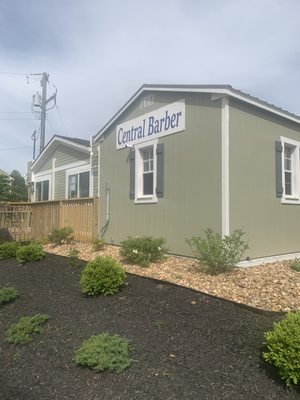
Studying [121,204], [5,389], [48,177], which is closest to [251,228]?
[121,204]

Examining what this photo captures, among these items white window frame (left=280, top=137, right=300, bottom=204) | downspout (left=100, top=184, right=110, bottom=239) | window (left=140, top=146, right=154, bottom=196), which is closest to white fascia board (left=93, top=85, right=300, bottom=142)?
white window frame (left=280, top=137, right=300, bottom=204)

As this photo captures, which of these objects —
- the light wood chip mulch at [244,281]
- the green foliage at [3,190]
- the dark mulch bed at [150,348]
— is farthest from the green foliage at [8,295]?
the green foliage at [3,190]

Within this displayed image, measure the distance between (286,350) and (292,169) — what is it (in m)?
7.02

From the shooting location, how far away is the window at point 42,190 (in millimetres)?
17398

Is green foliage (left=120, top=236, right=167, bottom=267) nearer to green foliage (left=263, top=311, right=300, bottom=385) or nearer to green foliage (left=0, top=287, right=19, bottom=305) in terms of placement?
green foliage (left=0, top=287, right=19, bottom=305)

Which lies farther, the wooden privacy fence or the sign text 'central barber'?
the wooden privacy fence

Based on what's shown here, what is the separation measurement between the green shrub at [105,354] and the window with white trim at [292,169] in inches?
266

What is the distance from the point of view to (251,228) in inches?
310

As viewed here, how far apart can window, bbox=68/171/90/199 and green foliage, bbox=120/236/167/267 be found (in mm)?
6345

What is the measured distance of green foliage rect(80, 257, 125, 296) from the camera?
18.6 ft

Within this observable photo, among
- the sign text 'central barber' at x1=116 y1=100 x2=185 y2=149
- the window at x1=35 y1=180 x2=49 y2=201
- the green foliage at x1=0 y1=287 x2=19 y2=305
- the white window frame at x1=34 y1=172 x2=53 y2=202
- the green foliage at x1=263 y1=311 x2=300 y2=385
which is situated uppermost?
the sign text 'central barber' at x1=116 y1=100 x2=185 y2=149

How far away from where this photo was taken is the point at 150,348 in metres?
3.99

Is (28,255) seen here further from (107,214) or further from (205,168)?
(205,168)

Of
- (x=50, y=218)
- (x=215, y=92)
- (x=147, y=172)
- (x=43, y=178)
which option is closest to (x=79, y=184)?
(x=50, y=218)
